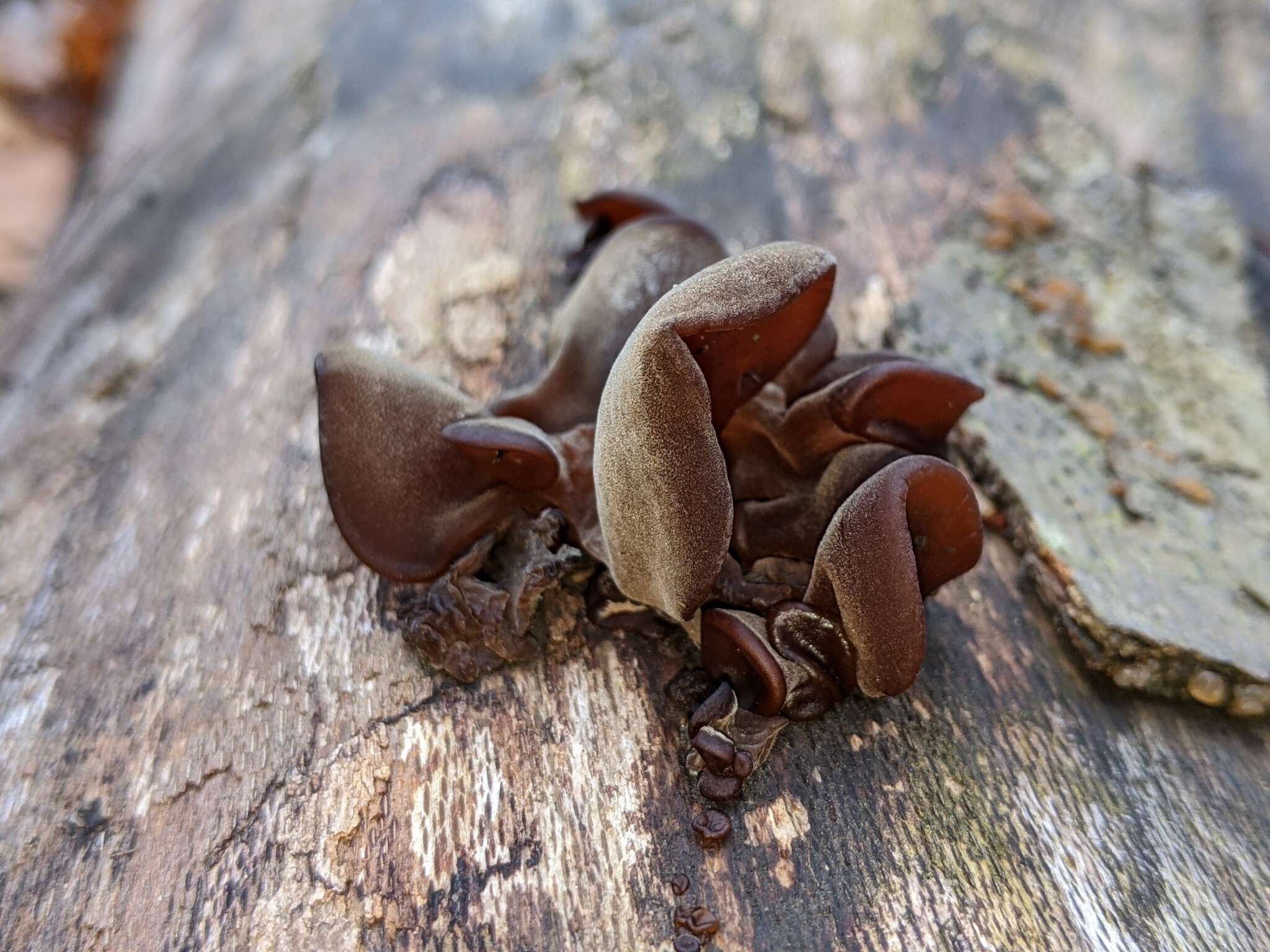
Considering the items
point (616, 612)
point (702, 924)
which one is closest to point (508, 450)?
point (616, 612)

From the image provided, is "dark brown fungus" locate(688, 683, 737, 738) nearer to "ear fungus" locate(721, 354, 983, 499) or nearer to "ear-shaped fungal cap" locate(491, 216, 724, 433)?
"ear fungus" locate(721, 354, 983, 499)

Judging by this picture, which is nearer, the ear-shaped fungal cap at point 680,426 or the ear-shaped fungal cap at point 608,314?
the ear-shaped fungal cap at point 680,426

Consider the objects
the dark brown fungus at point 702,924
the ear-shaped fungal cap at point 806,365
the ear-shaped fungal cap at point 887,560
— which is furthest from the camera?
the ear-shaped fungal cap at point 806,365

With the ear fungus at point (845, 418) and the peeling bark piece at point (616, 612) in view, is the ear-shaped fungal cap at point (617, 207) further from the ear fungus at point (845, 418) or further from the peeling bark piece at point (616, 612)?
the peeling bark piece at point (616, 612)

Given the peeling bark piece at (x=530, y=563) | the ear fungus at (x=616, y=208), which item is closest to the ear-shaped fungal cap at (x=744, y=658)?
the peeling bark piece at (x=530, y=563)

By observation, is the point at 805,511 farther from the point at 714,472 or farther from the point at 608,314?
the point at 608,314

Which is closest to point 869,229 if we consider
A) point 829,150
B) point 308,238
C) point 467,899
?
point 829,150

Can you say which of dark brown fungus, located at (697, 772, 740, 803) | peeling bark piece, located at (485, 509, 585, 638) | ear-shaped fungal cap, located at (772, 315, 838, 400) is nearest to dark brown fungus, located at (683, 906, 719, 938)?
dark brown fungus, located at (697, 772, 740, 803)
